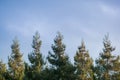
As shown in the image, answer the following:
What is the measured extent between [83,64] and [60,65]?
4.38 meters

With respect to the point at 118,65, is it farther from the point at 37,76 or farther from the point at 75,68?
the point at 37,76

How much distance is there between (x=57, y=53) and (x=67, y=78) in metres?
5.17

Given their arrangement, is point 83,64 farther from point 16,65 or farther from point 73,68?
point 16,65

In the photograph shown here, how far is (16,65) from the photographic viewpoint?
71188 millimetres

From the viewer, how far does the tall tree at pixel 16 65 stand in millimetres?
69938

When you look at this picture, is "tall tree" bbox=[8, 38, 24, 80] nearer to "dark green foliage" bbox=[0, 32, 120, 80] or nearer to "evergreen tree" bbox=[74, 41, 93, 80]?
"dark green foliage" bbox=[0, 32, 120, 80]

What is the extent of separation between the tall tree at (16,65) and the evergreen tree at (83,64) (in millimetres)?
12925

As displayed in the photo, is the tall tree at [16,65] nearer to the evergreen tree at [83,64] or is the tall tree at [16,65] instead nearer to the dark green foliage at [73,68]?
the dark green foliage at [73,68]

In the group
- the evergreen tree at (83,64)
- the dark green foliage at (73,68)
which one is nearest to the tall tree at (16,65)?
the dark green foliage at (73,68)

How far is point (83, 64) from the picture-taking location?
64.2m

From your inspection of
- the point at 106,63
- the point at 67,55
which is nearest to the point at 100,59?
the point at 106,63

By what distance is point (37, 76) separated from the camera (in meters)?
68.4

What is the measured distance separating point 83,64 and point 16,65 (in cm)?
1530

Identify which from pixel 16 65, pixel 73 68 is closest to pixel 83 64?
pixel 73 68
